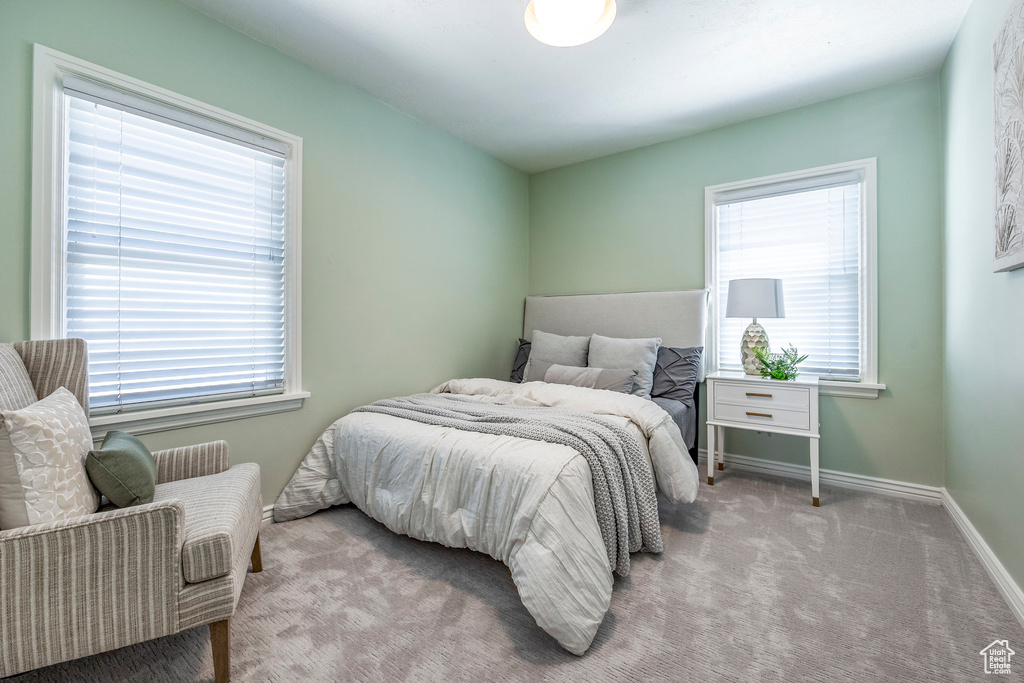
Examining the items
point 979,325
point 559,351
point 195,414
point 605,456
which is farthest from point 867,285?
point 195,414

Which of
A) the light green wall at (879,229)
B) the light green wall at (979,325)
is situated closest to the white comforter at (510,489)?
the light green wall at (979,325)

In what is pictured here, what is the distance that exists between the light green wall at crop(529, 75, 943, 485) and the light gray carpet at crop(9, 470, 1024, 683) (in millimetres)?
687

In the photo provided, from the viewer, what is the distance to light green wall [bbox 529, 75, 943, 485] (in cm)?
274

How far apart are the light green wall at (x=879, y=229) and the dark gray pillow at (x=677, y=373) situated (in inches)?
24.2

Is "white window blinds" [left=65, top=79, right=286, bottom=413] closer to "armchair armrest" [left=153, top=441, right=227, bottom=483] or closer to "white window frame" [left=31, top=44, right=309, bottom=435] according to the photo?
"white window frame" [left=31, top=44, right=309, bottom=435]

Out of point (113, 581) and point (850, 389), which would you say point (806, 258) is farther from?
point (113, 581)

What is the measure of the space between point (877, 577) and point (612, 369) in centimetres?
169

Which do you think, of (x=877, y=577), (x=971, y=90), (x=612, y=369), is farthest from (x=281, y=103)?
(x=877, y=577)

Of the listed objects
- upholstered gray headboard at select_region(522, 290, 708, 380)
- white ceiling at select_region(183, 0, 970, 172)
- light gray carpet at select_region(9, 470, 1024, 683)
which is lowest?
light gray carpet at select_region(9, 470, 1024, 683)

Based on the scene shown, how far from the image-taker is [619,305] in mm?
3744

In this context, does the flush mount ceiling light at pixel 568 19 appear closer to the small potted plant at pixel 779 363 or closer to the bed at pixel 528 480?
the bed at pixel 528 480

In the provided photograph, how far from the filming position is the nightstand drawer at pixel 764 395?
2.72m

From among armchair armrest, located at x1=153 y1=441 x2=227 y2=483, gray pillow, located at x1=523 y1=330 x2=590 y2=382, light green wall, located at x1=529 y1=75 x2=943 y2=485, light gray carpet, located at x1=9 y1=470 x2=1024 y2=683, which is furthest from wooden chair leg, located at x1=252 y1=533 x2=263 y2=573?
light green wall, located at x1=529 y1=75 x2=943 y2=485

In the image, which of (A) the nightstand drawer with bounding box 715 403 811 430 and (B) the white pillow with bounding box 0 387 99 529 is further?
(A) the nightstand drawer with bounding box 715 403 811 430
